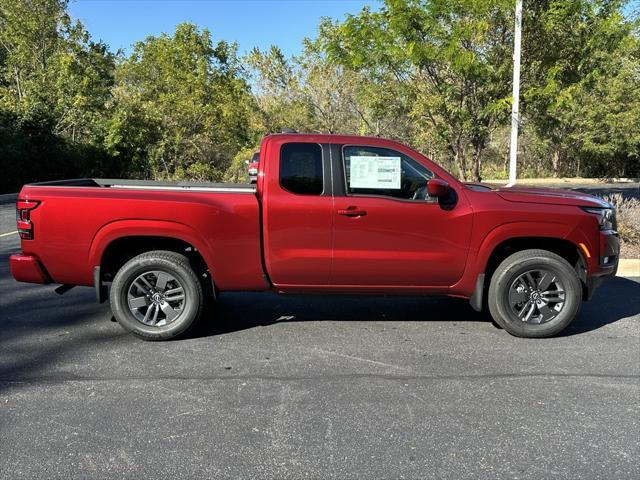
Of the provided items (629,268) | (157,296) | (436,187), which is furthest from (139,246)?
(629,268)

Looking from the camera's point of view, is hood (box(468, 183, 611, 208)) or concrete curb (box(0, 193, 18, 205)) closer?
hood (box(468, 183, 611, 208))

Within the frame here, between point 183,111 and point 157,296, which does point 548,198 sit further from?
point 183,111

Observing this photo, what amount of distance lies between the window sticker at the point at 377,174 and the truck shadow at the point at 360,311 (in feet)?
3.81

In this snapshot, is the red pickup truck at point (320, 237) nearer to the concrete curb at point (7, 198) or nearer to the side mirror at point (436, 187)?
the side mirror at point (436, 187)

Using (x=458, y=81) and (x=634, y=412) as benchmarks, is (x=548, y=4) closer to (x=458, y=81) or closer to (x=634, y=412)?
(x=458, y=81)

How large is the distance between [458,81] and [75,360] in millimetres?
10107

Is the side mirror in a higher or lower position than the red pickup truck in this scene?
higher

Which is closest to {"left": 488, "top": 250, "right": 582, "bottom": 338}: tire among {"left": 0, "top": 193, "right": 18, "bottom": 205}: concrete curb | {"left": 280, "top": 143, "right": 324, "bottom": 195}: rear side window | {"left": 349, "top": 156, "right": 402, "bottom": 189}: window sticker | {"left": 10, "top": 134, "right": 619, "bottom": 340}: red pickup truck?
{"left": 10, "top": 134, "right": 619, "bottom": 340}: red pickup truck

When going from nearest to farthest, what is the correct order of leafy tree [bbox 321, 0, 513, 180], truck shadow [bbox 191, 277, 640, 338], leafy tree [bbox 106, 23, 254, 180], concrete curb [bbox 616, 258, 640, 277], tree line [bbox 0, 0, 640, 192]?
truck shadow [bbox 191, 277, 640, 338], concrete curb [bbox 616, 258, 640, 277], leafy tree [bbox 321, 0, 513, 180], tree line [bbox 0, 0, 640, 192], leafy tree [bbox 106, 23, 254, 180]

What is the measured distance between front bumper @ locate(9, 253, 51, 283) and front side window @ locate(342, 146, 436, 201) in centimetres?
288

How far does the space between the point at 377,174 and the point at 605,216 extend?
7.26 ft

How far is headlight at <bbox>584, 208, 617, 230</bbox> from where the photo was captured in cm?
503

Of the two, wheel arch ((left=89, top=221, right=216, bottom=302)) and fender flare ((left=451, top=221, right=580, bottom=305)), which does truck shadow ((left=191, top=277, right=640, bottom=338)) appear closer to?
wheel arch ((left=89, top=221, right=216, bottom=302))

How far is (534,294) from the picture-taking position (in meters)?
5.04
